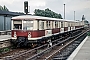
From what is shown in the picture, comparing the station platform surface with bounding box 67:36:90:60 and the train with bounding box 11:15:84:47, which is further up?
the train with bounding box 11:15:84:47

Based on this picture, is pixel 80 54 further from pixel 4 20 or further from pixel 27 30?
pixel 4 20

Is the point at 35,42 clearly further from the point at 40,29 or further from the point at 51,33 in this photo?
the point at 51,33

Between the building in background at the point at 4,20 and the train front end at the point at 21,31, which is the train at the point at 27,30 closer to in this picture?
the train front end at the point at 21,31

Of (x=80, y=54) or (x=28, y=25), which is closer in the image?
(x=80, y=54)

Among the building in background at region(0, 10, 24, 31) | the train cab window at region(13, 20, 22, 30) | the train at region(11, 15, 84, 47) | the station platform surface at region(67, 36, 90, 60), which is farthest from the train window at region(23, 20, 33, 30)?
the building in background at region(0, 10, 24, 31)

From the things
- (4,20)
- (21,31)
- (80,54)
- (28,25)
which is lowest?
(80,54)

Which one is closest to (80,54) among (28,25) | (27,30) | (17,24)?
(27,30)

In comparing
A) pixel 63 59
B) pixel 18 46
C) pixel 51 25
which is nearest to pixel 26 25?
pixel 18 46

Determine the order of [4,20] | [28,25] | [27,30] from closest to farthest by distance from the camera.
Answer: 1. [27,30]
2. [28,25]
3. [4,20]

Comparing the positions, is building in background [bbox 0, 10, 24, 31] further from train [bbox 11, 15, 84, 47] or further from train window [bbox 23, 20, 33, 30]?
train window [bbox 23, 20, 33, 30]

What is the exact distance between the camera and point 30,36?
672 inches

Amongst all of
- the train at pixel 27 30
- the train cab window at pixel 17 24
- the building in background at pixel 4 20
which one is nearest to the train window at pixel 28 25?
the train at pixel 27 30

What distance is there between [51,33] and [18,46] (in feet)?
13.4

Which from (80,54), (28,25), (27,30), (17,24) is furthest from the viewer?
(17,24)
